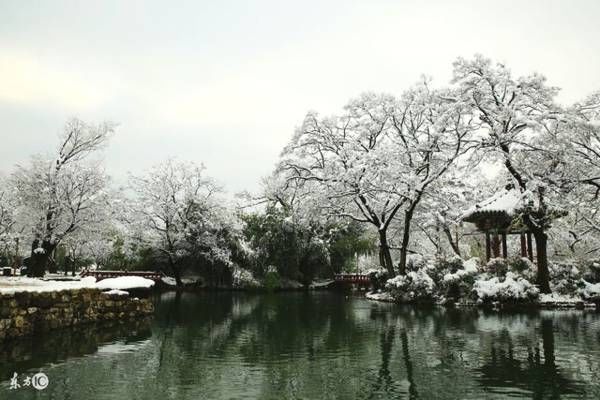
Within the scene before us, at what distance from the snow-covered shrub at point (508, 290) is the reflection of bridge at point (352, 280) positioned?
17.7 meters

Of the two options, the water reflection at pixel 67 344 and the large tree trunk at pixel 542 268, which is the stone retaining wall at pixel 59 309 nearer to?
the water reflection at pixel 67 344

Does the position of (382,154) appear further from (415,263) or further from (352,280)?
(352,280)

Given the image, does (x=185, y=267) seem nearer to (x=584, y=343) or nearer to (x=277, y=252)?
(x=277, y=252)

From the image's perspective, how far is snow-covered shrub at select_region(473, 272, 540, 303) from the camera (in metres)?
17.5

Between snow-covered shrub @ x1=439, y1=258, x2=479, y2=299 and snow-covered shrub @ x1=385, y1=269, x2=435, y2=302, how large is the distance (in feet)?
2.18

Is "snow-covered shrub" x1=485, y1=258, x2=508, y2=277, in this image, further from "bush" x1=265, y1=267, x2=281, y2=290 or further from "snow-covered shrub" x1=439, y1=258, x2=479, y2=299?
"bush" x1=265, y1=267, x2=281, y2=290

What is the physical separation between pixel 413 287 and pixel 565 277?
A: 6.06m

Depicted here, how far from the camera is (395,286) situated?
22.0m

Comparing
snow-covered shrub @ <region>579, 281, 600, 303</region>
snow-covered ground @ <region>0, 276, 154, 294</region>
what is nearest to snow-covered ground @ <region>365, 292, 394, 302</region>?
snow-covered shrub @ <region>579, 281, 600, 303</region>

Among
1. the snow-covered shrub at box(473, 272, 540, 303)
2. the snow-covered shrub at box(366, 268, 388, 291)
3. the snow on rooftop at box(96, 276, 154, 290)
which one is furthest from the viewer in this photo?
the snow-covered shrub at box(366, 268, 388, 291)

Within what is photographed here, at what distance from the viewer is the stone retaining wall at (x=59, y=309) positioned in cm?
1086

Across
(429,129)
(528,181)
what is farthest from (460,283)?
(429,129)

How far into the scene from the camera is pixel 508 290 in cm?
1752

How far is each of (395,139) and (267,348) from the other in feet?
57.3
